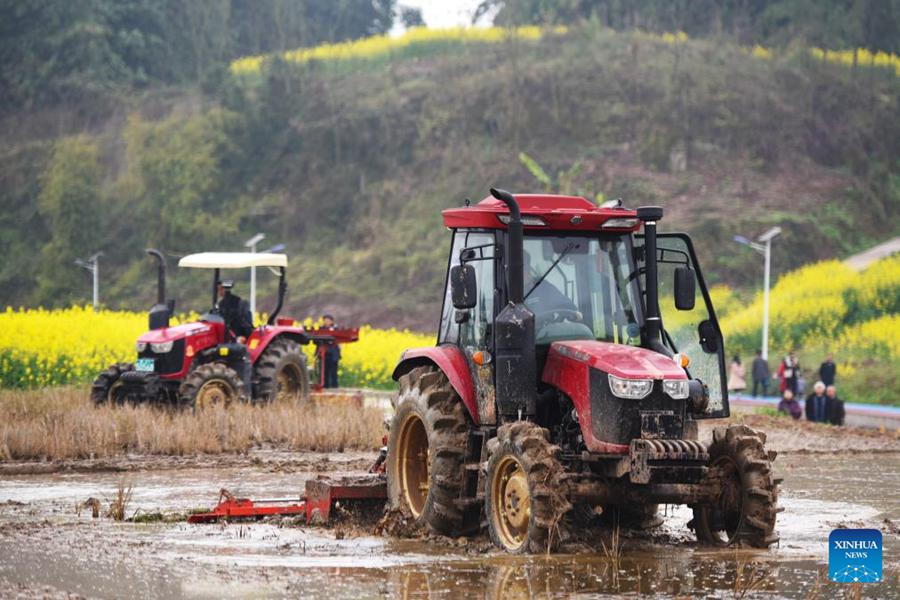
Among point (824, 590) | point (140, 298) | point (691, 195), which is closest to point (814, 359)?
point (691, 195)

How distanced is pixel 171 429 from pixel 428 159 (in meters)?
42.9

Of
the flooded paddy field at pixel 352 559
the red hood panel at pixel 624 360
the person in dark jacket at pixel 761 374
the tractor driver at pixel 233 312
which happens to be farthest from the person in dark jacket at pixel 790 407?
the red hood panel at pixel 624 360

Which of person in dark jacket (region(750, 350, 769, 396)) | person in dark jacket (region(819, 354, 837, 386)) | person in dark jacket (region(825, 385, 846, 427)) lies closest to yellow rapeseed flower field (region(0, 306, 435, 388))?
person in dark jacket (region(750, 350, 769, 396))

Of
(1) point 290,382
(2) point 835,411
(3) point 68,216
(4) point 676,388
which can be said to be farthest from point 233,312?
(3) point 68,216

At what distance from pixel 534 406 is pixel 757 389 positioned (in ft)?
86.5

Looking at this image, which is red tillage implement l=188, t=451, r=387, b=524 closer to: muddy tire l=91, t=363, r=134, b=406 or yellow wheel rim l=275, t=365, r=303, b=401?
muddy tire l=91, t=363, r=134, b=406

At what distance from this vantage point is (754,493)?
37.1 ft

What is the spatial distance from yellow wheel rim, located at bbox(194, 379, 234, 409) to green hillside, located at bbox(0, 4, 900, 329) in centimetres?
2783

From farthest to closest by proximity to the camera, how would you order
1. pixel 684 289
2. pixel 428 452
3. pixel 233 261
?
pixel 233 261 → pixel 428 452 → pixel 684 289

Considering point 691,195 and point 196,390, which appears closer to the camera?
point 196,390

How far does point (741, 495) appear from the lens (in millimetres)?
11469

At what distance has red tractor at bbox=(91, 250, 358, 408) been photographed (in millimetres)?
22328

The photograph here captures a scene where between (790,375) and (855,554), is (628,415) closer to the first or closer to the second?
(855,554)

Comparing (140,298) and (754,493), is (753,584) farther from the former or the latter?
(140,298)
